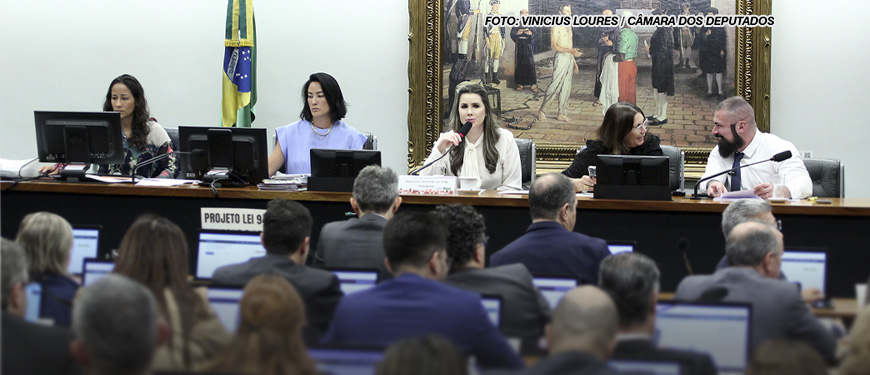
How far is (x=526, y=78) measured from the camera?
259 inches

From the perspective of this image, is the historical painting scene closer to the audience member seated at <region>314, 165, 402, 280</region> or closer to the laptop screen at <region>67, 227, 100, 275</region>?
the audience member seated at <region>314, 165, 402, 280</region>

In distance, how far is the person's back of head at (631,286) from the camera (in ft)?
7.04

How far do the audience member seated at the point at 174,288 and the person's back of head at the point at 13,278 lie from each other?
0.83 feet

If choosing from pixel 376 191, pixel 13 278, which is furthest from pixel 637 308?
pixel 376 191

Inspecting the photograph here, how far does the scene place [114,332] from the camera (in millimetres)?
1688

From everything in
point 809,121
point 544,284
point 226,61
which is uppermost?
point 226,61

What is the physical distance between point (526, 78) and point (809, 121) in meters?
2.15

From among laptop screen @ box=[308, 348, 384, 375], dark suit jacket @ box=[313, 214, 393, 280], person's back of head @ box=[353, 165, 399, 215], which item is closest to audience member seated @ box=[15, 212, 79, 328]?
dark suit jacket @ box=[313, 214, 393, 280]

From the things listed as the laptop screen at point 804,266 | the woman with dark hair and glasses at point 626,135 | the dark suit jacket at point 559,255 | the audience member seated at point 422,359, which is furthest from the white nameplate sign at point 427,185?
the audience member seated at point 422,359

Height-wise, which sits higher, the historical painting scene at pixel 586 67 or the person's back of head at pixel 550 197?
the historical painting scene at pixel 586 67

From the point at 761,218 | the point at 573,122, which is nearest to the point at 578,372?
the point at 761,218

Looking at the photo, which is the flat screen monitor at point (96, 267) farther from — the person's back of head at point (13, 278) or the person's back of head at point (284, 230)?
the person's back of head at point (284, 230)

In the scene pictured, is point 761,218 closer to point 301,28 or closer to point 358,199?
point 358,199

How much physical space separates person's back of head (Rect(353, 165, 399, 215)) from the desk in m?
0.88
